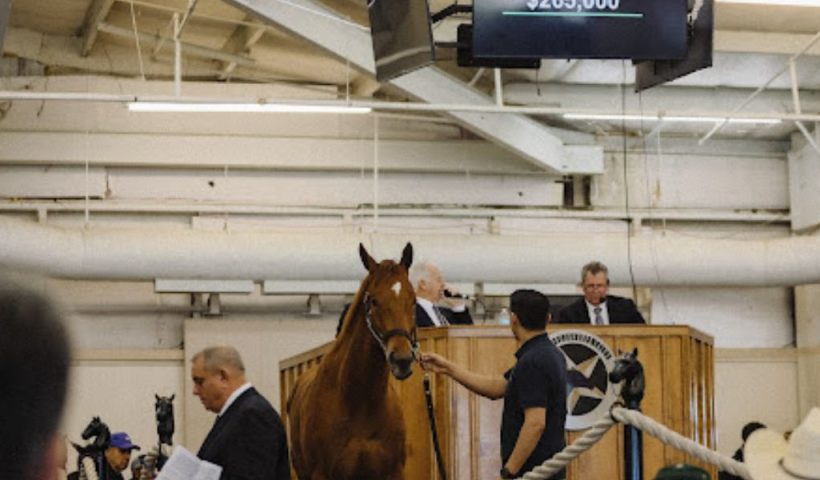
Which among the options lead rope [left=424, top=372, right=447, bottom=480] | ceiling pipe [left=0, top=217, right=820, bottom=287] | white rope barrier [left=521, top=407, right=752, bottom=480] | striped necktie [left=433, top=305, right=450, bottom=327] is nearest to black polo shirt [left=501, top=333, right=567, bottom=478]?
lead rope [left=424, top=372, right=447, bottom=480]

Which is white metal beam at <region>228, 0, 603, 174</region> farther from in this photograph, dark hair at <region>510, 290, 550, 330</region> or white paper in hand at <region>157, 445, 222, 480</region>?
white paper in hand at <region>157, 445, 222, 480</region>

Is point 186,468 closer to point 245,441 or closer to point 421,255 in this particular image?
point 245,441

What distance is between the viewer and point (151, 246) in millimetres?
15359

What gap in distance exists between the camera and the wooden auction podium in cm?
941

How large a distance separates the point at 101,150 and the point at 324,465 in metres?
9.09

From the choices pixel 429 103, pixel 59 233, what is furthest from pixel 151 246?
pixel 429 103

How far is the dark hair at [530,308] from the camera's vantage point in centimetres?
677

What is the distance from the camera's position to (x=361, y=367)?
816cm

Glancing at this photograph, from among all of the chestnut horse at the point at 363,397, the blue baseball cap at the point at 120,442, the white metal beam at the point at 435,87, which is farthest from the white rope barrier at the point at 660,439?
the white metal beam at the point at 435,87

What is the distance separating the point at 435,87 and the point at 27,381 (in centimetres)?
1447

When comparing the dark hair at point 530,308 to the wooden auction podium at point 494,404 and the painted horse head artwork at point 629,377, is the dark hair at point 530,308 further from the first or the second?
the wooden auction podium at point 494,404

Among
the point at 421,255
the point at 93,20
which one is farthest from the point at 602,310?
the point at 93,20

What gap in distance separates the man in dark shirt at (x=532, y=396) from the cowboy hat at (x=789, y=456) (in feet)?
10.4

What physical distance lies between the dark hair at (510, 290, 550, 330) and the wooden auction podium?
2485 mm
